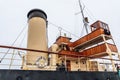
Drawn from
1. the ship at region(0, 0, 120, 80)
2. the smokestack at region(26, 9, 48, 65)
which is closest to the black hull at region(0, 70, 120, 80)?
the ship at region(0, 0, 120, 80)

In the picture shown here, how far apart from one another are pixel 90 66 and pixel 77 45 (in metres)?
2.43

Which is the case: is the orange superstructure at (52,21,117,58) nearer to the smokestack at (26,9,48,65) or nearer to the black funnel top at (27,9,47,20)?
the smokestack at (26,9,48,65)

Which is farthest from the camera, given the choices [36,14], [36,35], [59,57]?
[59,57]

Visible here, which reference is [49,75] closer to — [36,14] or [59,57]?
[36,14]

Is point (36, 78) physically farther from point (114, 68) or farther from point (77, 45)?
point (77, 45)

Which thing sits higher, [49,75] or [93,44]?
[93,44]

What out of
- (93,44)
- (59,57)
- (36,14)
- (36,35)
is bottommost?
(59,57)

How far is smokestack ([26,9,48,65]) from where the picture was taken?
257 inches

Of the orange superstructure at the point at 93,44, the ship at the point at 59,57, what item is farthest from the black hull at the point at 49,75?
the orange superstructure at the point at 93,44

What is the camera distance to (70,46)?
43.2 feet

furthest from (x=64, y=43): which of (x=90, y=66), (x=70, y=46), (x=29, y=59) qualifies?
(x=29, y=59)

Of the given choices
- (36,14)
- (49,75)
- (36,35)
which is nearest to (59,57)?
(36,35)

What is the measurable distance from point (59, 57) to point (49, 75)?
509 centimetres

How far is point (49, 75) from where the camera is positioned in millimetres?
4855
